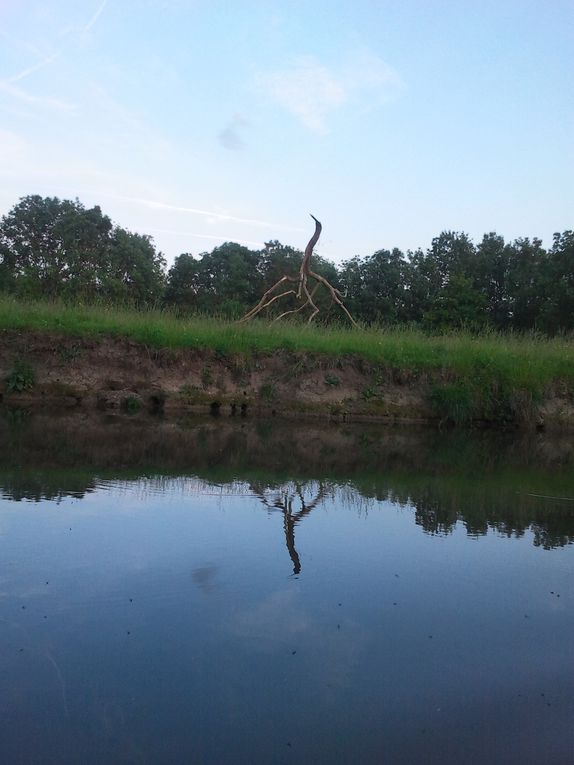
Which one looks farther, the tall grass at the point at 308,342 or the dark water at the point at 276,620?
the tall grass at the point at 308,342

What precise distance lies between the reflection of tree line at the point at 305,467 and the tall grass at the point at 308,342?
3381 mm

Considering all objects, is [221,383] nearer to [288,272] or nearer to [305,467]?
[305,467]

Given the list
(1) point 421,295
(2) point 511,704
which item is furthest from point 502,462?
(1) point 421,295

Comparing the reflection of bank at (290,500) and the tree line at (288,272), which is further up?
the tree line at (288,272)

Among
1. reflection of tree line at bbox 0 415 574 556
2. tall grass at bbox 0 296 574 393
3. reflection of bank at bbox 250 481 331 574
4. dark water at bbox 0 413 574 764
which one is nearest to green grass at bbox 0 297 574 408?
tall grass at bbox 0 296 574 393

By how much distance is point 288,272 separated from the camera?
39094 millimetres

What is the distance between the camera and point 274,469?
8.69 metres

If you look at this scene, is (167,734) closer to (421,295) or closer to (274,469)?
(274,469)

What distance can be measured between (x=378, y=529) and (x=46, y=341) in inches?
445

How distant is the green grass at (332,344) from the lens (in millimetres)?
15805

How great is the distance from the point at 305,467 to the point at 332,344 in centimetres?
794

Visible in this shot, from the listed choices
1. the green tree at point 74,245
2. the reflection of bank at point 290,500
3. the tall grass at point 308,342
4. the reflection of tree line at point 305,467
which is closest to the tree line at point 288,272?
the green tree at point 74,245

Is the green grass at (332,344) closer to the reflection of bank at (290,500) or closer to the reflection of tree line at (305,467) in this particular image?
the reflection of tree line at (305,467)

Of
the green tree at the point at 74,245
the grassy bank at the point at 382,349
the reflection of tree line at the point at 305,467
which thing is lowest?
the reflection of tree line at the point at 305,467
